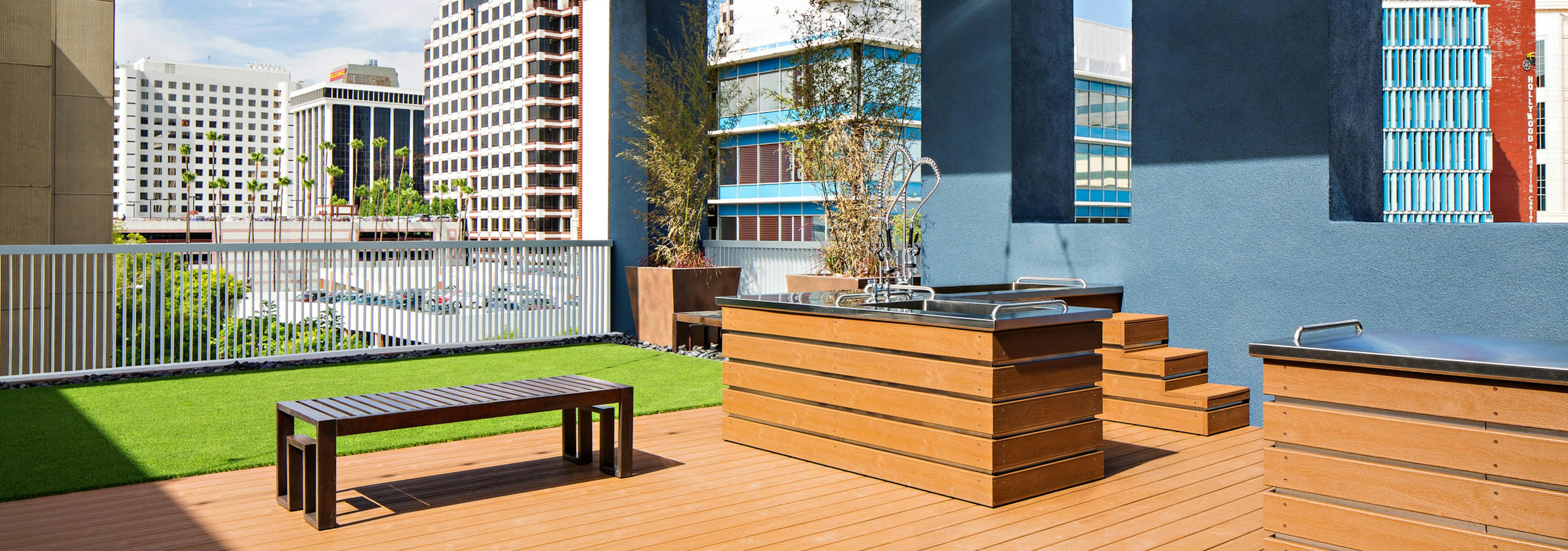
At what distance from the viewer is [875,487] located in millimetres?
3697

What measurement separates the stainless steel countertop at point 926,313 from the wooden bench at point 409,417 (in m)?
0.76

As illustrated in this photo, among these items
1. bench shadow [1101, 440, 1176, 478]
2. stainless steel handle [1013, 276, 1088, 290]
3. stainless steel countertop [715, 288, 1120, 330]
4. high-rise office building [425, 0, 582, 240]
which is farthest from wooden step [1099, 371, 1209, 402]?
high-rise office building [425, 0, 582, 240]

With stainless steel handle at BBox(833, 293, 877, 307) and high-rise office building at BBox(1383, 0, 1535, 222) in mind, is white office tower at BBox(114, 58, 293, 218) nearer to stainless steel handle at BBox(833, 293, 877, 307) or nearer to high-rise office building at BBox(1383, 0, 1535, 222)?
high-rise office building at BBox(1383, 0, 1535, 222)

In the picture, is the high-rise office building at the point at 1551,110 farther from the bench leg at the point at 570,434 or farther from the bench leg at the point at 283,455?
the bench leg at the point at 283,455

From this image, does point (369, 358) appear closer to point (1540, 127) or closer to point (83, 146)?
point (83, 146)

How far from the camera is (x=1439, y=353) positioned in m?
2.42

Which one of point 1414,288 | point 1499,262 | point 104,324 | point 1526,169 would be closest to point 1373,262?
point 1414,288

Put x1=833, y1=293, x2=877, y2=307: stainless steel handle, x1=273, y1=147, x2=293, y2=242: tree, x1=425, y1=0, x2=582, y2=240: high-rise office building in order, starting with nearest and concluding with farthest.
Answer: x1=833, y1=293, x2=877, y2=307: stainless steel handle
x1=425, y1=0, x2=582, y2=240: high-rise office building
x1=273, y1=147, x2=293, y2=242: tree

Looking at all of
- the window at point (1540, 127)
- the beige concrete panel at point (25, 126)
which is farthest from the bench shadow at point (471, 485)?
the window at point (1540, 127)

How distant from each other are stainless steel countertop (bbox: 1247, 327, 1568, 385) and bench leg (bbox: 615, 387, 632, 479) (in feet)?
7.21

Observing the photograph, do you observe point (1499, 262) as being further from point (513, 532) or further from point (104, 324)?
point (104, 324)

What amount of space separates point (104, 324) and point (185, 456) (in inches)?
120

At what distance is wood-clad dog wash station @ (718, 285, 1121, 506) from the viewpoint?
339 centimetres

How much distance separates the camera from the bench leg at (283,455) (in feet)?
11.1
